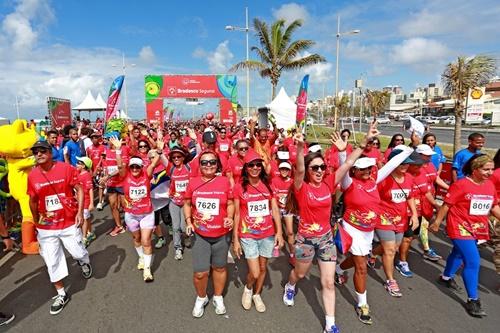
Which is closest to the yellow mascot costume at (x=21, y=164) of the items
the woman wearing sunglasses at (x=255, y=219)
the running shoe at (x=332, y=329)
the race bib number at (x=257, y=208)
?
the woman wearing sunglasses at (x=255, y=219)

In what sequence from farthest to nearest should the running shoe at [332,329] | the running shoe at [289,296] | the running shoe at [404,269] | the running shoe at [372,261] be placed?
1. the running shoe at [372,261]
2. the running shoe at [404,269]
3. the running shoe at [289,296]
4. the running shoe at [332,329]

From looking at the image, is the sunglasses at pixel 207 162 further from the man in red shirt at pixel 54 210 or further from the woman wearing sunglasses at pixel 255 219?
the man in red shirt at pixel 54 210

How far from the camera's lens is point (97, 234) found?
227 inches

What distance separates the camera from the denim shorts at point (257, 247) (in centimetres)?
319

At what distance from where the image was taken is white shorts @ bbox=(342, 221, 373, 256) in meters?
3.14

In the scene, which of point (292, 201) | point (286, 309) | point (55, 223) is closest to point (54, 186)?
point (55, 223)

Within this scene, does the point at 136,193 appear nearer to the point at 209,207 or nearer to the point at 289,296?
the point at 209,207

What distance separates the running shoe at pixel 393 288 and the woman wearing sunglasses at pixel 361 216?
645mm

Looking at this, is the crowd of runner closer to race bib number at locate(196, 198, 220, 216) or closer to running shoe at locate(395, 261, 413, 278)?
race bib number at locate(196, 198, 220, 216)

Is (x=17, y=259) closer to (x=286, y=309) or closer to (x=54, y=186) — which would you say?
(x=54, y=186)

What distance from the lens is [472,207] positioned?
333cm

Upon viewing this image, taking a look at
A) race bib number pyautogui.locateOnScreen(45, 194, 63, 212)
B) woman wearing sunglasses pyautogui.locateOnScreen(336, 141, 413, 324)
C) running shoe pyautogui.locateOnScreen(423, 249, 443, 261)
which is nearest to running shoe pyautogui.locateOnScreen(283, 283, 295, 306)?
woman wearing sunglasses pyautogui.locateOnScreen(336, 141, 413, 324)

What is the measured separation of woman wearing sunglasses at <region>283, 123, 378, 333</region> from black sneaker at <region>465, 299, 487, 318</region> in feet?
5.11

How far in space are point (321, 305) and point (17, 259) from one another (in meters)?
4.57
